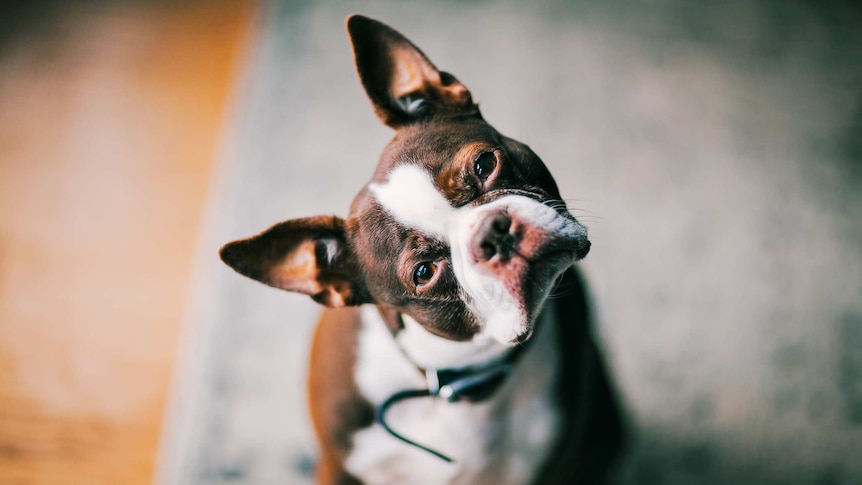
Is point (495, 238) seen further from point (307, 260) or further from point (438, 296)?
point (307, 260)

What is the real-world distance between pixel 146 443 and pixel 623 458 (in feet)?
4.75

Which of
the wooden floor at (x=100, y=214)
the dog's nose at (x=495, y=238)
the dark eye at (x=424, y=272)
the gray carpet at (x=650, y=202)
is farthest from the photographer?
the wooden floor at (x=100, y=214)

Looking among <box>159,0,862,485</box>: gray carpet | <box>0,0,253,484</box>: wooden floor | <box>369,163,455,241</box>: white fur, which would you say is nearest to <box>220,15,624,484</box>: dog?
<box>369,163,455,241</box>: white fur

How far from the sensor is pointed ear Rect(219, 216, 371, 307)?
130 cm

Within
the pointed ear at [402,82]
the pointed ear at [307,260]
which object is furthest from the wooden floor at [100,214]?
the pointed ear at [402,82]

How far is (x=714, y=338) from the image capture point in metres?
2.17

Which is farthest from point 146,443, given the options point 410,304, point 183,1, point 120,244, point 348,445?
point 183,1

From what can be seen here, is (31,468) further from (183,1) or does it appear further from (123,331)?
(183,1)

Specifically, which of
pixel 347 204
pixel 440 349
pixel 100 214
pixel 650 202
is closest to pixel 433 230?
pixel 440 349

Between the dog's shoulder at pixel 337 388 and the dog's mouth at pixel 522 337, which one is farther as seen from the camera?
the dog's shoulder at pixel 337 388

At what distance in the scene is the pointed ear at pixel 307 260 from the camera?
A: 51.1 inches

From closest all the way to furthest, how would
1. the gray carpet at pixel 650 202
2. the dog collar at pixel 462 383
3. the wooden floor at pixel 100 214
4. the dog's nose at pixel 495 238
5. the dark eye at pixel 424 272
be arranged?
the dog's nose at pixel 495 238 < the dark eye at pixel 424 272 < the dog collar at pixel 462 383 < the gray carpet at pixel 650 202 < the wooden floor at pixel 100 214

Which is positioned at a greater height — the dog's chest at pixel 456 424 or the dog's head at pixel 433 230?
the dog's head at pixel 433 230

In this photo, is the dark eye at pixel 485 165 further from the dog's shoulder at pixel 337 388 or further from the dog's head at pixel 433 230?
the dog's shoulder at pixel 337 388
